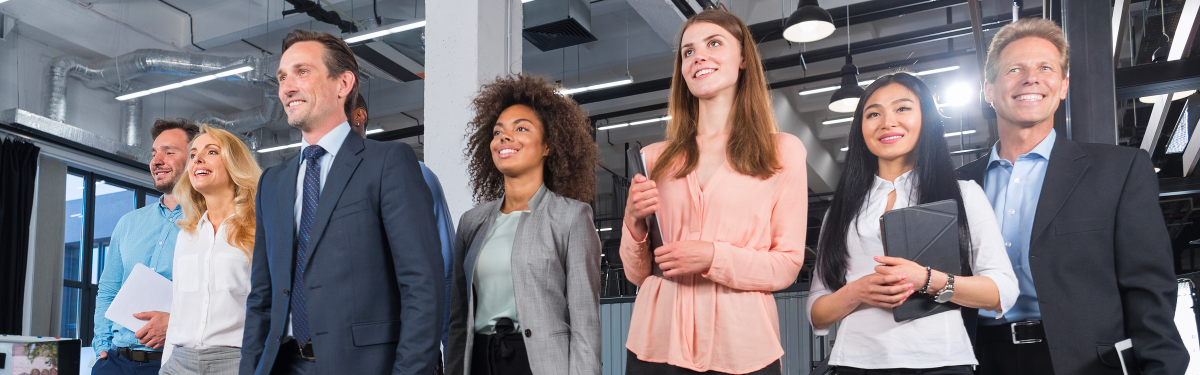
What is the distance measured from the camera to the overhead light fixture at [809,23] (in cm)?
622

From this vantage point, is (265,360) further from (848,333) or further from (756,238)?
(848,333)

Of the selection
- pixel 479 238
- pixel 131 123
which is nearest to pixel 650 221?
pixel 479 238

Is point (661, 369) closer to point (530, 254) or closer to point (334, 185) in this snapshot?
point (530, 254)

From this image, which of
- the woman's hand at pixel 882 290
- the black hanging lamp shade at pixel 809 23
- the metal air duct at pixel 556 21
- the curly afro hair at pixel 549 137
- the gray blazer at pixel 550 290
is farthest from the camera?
the metal air duct at pixel 556 21

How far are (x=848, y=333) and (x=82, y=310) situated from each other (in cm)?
1235

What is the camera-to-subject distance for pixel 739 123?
1.82m

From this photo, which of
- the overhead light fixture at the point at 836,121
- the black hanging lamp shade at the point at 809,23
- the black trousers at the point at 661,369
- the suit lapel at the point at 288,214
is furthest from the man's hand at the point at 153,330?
the overhead light fixture at the point at 836,121

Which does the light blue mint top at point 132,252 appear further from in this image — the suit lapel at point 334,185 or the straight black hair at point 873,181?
the straight black hair at point 873,181

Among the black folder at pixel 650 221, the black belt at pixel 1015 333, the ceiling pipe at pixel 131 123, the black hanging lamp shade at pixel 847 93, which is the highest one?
the ceiling pipe at pixel 131 123

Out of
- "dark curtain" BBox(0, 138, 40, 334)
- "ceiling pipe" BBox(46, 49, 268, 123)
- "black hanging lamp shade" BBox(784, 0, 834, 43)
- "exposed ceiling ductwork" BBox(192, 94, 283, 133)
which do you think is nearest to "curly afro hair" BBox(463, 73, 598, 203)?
"black hanging lamp shade" BBox(784, 0, 834, 43)

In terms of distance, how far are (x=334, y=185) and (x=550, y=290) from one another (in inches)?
23.6

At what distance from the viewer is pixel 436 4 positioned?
150 inches

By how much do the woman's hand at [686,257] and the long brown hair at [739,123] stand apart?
222mm

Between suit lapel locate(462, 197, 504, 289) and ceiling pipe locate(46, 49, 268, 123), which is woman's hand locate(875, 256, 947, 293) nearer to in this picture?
suit lapel locate(462, 197, 504, 289)
